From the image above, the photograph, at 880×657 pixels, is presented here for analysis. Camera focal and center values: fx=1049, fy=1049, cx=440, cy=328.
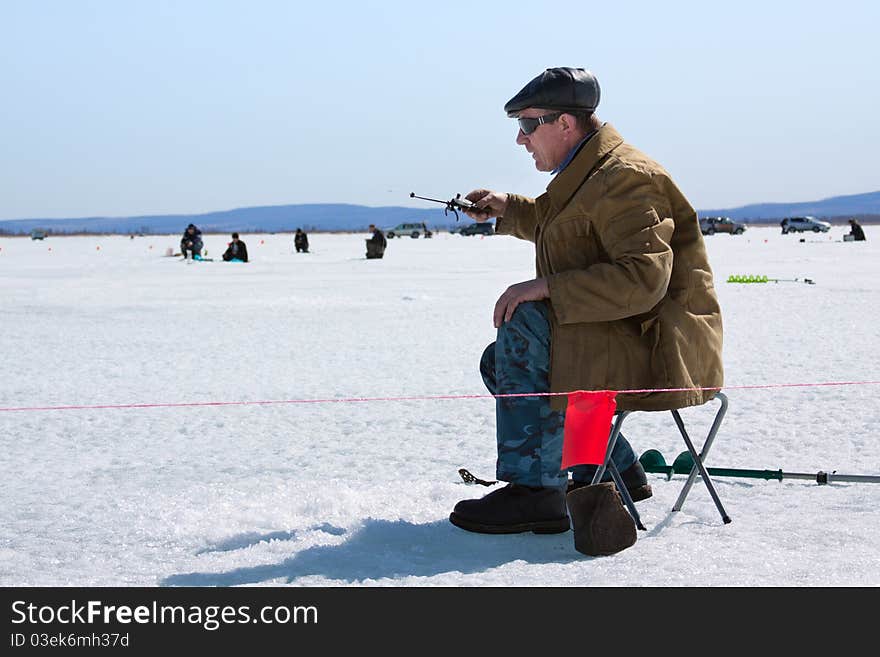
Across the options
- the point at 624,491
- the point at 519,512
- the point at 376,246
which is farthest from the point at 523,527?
the point at 376,246

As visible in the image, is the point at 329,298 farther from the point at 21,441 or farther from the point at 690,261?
the point at 690,261

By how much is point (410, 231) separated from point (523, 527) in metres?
76.9

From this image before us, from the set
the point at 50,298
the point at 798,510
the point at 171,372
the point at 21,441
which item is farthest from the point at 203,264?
the point at 798,510

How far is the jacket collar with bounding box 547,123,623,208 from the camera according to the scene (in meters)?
3.41

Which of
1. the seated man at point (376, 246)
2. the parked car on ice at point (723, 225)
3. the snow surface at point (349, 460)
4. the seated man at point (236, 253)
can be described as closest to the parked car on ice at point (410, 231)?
the parked car on ice at point (723, 225)

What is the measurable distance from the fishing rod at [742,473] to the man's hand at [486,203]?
1240 millimetres

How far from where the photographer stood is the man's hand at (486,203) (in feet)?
13.2

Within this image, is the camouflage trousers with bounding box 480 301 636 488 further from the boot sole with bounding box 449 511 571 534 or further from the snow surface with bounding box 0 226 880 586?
the snow surface with bounding box 0 226 880 586

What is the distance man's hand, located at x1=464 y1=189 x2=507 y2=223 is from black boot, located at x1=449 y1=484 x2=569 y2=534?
3.54ft

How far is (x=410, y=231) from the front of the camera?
80000 millimetres

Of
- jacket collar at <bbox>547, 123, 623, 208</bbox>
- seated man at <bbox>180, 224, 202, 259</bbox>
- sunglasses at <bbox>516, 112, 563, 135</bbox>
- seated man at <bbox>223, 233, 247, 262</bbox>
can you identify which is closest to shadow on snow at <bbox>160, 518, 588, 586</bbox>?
jacket collar at <bbox>547, 123, 623, 208</bbox>

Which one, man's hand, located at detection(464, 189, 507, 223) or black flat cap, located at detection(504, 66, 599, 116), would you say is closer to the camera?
black flat cap, located at detection(504, 66, 599, 116)

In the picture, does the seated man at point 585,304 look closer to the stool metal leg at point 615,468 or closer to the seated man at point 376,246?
the stool metal leg at point 615,468
